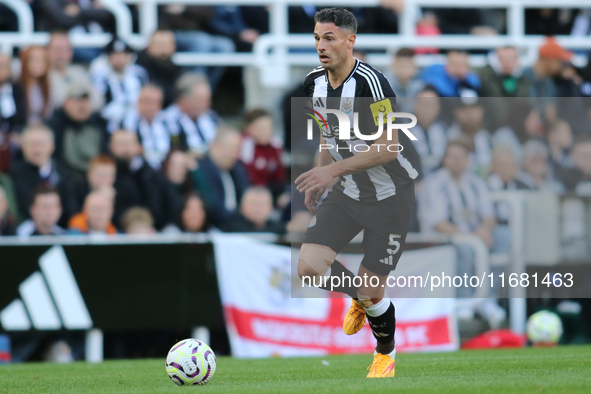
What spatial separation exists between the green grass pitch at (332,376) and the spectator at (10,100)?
11.3 ft

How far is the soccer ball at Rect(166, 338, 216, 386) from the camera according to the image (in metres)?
6.22

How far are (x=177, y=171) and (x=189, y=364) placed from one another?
498 centimetres

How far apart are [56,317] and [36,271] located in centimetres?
55

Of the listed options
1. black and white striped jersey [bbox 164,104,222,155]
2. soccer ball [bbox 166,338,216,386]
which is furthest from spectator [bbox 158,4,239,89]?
soccer ball [bbox 166,338,216,386]

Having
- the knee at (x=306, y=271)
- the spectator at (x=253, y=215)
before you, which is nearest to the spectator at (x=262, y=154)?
the spectator at (x=253, y=215)

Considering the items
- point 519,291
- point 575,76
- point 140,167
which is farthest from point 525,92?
point 140,167

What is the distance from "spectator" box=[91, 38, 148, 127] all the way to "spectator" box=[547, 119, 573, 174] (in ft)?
18.0

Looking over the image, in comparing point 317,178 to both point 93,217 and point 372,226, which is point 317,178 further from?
point 93,217

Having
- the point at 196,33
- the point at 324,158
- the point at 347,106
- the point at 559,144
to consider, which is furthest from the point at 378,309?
the point at 196,33

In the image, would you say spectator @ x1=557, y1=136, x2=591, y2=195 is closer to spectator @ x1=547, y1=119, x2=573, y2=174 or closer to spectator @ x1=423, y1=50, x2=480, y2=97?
spectator @ x1=547, y1=119, x2=573, y2=174

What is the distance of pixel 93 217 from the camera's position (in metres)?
10.2

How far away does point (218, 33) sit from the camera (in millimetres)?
13094

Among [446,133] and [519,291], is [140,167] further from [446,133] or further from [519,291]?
[519,291]

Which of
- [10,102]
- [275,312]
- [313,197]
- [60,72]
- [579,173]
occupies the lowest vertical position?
[275,312]
